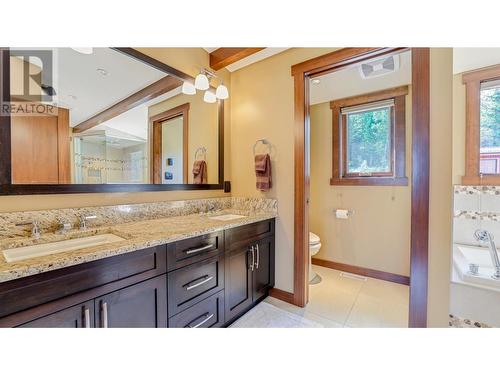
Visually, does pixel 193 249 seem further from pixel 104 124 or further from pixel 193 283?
pixel 104 124

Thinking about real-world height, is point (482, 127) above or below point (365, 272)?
above

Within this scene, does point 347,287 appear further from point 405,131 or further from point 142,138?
point 142,138

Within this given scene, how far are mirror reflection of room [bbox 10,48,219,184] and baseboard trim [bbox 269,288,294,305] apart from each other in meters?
1.32

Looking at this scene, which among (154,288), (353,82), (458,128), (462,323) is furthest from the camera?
(353,82)

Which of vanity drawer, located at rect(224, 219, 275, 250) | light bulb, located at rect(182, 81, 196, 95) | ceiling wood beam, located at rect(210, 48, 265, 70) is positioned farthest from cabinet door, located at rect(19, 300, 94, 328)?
ceiling wood beam, located at rect(210, 48, 265, 70)

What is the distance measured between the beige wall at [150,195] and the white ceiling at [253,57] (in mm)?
82

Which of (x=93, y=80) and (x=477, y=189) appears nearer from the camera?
(x=93, y=80)

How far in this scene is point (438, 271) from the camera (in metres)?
1.22

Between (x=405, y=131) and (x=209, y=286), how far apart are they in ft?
8.32

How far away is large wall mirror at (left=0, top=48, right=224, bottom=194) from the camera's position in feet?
3.55

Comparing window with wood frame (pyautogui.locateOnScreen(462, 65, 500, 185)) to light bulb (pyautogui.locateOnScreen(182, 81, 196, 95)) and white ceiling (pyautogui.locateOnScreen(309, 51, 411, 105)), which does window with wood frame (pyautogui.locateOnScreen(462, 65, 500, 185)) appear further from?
light bulb (pyautogui.locateOnScreen(182, 81, 196, 95))

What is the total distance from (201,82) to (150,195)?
115 cm

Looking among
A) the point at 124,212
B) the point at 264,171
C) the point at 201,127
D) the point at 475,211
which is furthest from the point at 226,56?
the point at 475,211

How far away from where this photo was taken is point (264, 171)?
1.97m
